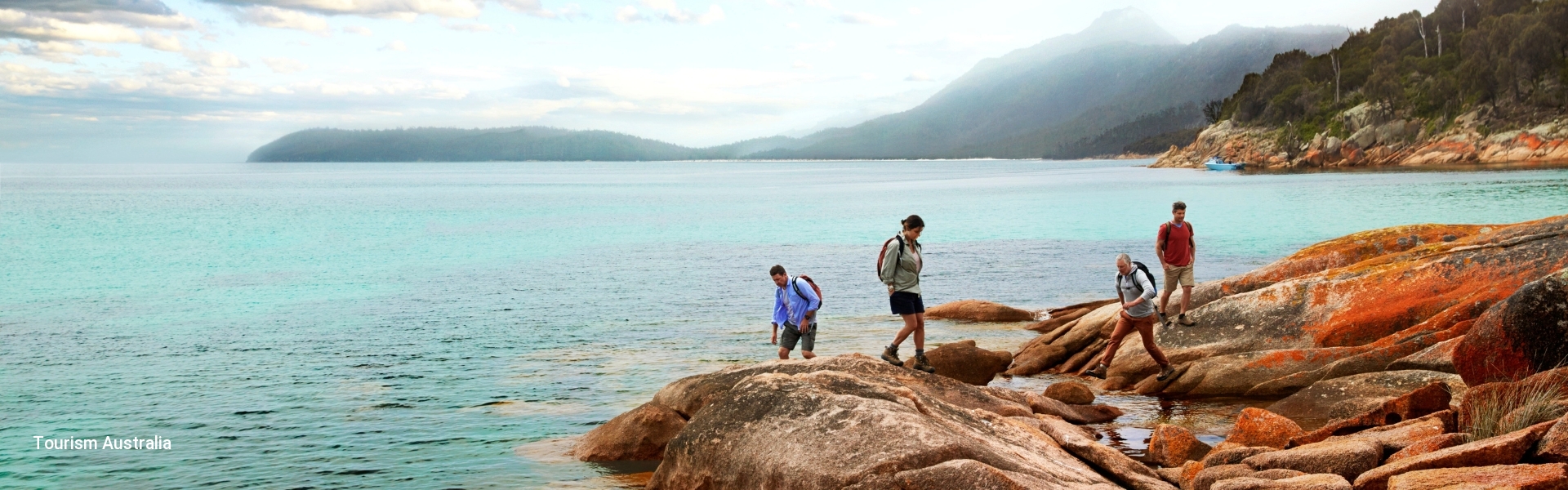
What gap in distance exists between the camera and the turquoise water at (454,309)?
14.5 m

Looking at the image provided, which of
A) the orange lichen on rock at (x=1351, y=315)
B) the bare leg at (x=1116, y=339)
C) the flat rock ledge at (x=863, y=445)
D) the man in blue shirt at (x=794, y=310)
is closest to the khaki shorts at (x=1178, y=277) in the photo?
the orange lichen on rock at (x=1351, y=315)

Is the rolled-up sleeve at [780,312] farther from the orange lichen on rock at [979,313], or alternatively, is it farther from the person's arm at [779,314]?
the orange lichen on rock at [979,313]

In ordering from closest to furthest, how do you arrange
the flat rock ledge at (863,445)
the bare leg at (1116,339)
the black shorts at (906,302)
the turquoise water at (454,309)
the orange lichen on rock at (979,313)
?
the flat rock ledge at (863,445) → the black shorts at (906,302) → the turquoise water at (454,309) → the bare leg at (1116,339) → the orange lichen on rock at (979,313)

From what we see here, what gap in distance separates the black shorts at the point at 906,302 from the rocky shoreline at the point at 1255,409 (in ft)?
6.98

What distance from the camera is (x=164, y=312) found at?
96.9ft

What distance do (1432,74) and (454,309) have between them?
125194mm

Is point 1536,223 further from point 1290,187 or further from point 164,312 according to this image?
point 1290,187

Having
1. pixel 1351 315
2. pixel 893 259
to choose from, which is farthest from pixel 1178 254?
pixel 893 259

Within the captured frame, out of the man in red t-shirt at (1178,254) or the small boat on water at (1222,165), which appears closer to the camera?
the man in red t-shirt at (1178,254)

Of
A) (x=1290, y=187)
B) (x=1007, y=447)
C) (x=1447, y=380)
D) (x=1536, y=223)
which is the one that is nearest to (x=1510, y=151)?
(x=1290, y=187)

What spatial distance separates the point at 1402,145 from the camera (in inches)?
4609

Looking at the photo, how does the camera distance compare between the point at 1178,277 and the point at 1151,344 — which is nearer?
the point at 1151,344

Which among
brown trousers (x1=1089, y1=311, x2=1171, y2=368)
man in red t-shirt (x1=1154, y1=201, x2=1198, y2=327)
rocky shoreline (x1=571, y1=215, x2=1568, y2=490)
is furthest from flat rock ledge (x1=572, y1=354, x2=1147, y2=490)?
man in red t-shirt (x1=1154, y1=201, x2=1198, y2=327)

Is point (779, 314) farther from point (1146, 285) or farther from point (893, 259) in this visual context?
point (1146, 285)
